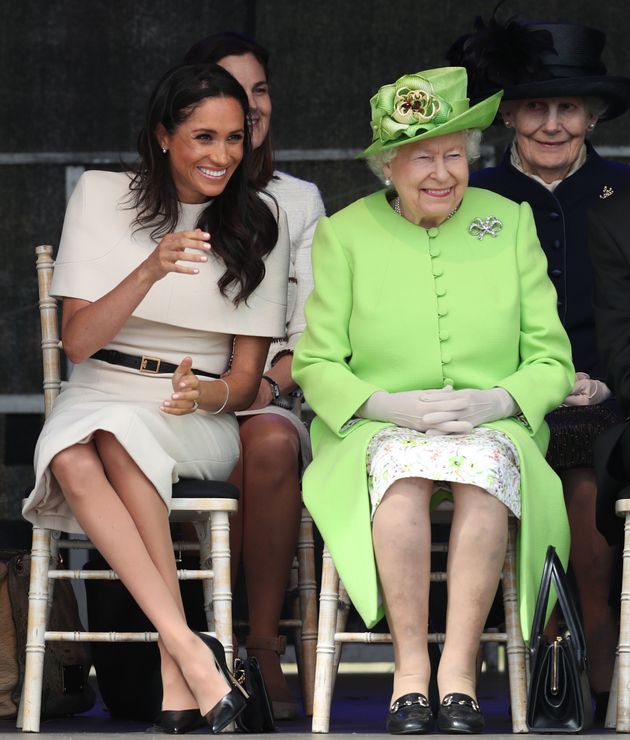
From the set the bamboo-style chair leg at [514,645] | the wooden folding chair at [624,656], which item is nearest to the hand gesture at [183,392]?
the bamboo-style chair leg at [514,645]

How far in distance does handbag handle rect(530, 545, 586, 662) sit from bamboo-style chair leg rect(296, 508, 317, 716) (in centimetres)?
93

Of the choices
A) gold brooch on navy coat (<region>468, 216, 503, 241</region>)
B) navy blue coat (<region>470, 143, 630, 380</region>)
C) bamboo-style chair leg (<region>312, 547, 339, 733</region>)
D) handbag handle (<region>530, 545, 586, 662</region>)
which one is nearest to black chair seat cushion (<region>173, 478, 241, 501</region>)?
bamboo-style chair leg (<region>312, 547, 339, 733</region>)

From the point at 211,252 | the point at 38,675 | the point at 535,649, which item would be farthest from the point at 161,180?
the point at 535,649

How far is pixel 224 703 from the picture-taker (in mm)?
4098

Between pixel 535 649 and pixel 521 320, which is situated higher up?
pixel 521 320

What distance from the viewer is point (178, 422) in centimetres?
449

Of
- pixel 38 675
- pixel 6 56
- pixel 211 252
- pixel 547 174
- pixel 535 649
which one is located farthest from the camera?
pixel 6 56

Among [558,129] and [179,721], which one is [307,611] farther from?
[558,129]

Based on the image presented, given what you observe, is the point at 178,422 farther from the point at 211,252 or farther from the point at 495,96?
the point at 495,96

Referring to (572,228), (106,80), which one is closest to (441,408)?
(572,228)

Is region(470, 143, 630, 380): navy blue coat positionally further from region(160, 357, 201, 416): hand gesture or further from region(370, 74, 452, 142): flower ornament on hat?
region(160, 357, 201, 416): hand gesture

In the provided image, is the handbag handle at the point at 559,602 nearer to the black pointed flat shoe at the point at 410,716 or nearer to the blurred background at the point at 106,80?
the black pointed flat shoe at the point at 410,716

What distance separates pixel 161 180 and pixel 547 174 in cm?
119

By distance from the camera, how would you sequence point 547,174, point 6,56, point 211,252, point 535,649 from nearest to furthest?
→ point 535,649 < point 211,252 < point 547,174 < point 6,56
